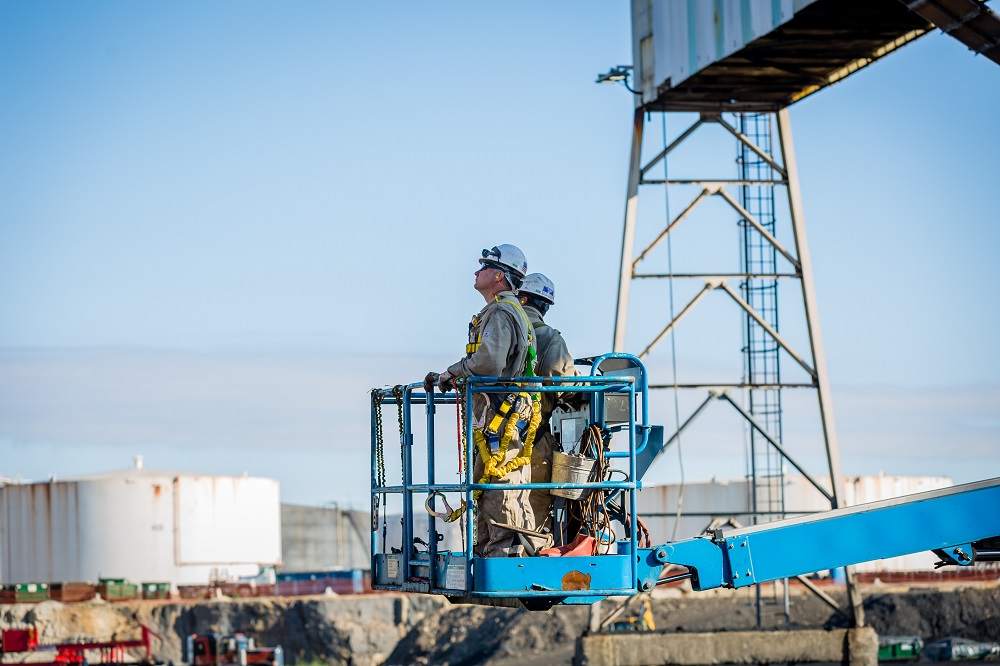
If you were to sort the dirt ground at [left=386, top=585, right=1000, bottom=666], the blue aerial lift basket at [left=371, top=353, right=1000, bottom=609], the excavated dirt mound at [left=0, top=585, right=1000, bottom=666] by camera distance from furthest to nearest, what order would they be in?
the excavated dirt mound at [left=0, top=585, right=1000, bottom=666], the dirt ground at [left=386, top=585, right=1000, bottom=666], the blue aerial lift basket at [left=371, top=353, right=1000, bottom=609]

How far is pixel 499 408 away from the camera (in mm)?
8906

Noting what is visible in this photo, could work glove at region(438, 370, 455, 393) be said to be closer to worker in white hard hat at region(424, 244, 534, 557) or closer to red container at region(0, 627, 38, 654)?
worker in white hard hat at region(424, 244, 534, 557)

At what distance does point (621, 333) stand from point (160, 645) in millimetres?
28719

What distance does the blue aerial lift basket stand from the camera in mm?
8539

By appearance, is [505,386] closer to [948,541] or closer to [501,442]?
[501,442]

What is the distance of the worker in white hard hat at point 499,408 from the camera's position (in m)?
8.88

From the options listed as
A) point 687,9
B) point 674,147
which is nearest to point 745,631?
point 674,147

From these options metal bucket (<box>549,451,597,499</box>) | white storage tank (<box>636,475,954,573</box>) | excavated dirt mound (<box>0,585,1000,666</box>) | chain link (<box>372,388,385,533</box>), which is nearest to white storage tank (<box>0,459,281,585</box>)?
excavated dirt mound (<box>0,585,1000,666</box>)

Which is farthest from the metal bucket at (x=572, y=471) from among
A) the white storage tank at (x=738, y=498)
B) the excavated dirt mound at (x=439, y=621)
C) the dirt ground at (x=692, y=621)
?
the white storage tank at (x=738, y=498)

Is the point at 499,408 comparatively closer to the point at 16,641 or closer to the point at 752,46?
the point at 752,46

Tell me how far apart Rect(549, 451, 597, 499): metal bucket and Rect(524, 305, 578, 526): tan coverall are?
0.87ft

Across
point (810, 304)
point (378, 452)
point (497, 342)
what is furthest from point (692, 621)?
point (497, 342)

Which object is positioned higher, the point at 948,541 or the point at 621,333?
the point at 621,333

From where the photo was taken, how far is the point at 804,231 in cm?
2452
